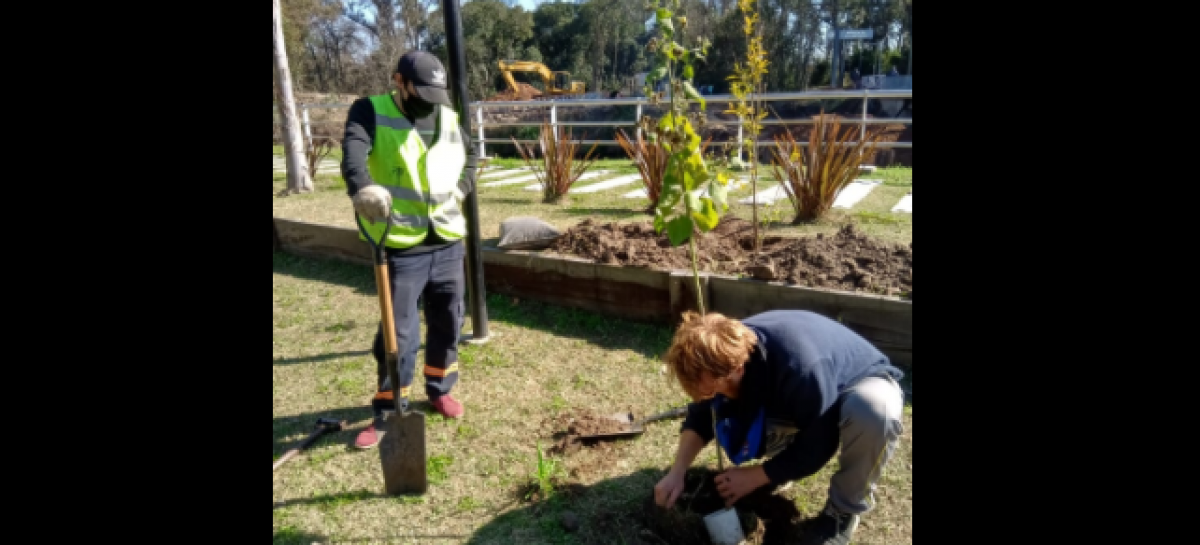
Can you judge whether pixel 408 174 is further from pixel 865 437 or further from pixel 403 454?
pixel 865 437

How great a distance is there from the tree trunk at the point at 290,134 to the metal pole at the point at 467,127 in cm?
679

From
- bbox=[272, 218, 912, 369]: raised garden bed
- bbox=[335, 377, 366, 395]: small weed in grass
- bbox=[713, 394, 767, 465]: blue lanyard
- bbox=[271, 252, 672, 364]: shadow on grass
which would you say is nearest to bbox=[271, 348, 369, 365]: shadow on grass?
bbox=[271, 252, 672, 364]: shadow on grass

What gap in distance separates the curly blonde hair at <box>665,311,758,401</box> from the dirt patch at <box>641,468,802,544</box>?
1.77ft

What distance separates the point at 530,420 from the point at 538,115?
63.4ft

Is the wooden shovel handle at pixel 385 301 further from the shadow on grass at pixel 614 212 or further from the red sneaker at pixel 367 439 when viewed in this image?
the shadow on grass at pixel 614 212

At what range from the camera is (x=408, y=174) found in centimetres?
304

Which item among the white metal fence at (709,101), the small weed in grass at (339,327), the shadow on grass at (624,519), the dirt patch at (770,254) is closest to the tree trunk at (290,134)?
the white metal fence at (709,101)

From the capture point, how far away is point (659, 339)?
4.24m

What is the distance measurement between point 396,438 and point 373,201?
0.95 meters

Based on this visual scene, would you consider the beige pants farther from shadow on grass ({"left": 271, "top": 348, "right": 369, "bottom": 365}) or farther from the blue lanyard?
shadow on grass ({"left": 271, "top": 348, "right": 369, "bottom": 365})

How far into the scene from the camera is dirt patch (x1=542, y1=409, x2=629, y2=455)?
3.07m
